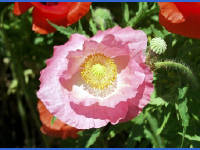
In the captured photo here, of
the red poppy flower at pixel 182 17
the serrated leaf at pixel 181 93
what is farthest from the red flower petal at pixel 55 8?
the serrated leaf at pixel 181 93

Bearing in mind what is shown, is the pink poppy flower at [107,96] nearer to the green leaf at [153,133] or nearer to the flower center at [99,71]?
the flower center at [99,71]

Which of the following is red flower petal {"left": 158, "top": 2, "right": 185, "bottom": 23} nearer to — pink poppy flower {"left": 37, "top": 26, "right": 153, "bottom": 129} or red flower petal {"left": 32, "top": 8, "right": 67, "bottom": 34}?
pink poppy flower {"left": 37, "top": 26, "right": 153, "bottom": 129}

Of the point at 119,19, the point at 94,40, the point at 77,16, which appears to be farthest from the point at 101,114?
the point at 119,19

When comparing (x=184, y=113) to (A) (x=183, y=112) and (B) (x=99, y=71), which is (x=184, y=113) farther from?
(B) (x=99, y=71)

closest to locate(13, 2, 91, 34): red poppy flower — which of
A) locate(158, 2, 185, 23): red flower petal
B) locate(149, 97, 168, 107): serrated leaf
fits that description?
locate(158, 2, 185, 23): red flower petal

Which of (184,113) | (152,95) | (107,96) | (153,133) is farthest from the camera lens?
(153,133)

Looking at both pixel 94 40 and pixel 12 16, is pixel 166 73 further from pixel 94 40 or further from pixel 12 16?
pixel 12 16

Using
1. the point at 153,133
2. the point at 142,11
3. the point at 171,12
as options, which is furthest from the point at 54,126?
the point at 171,12
